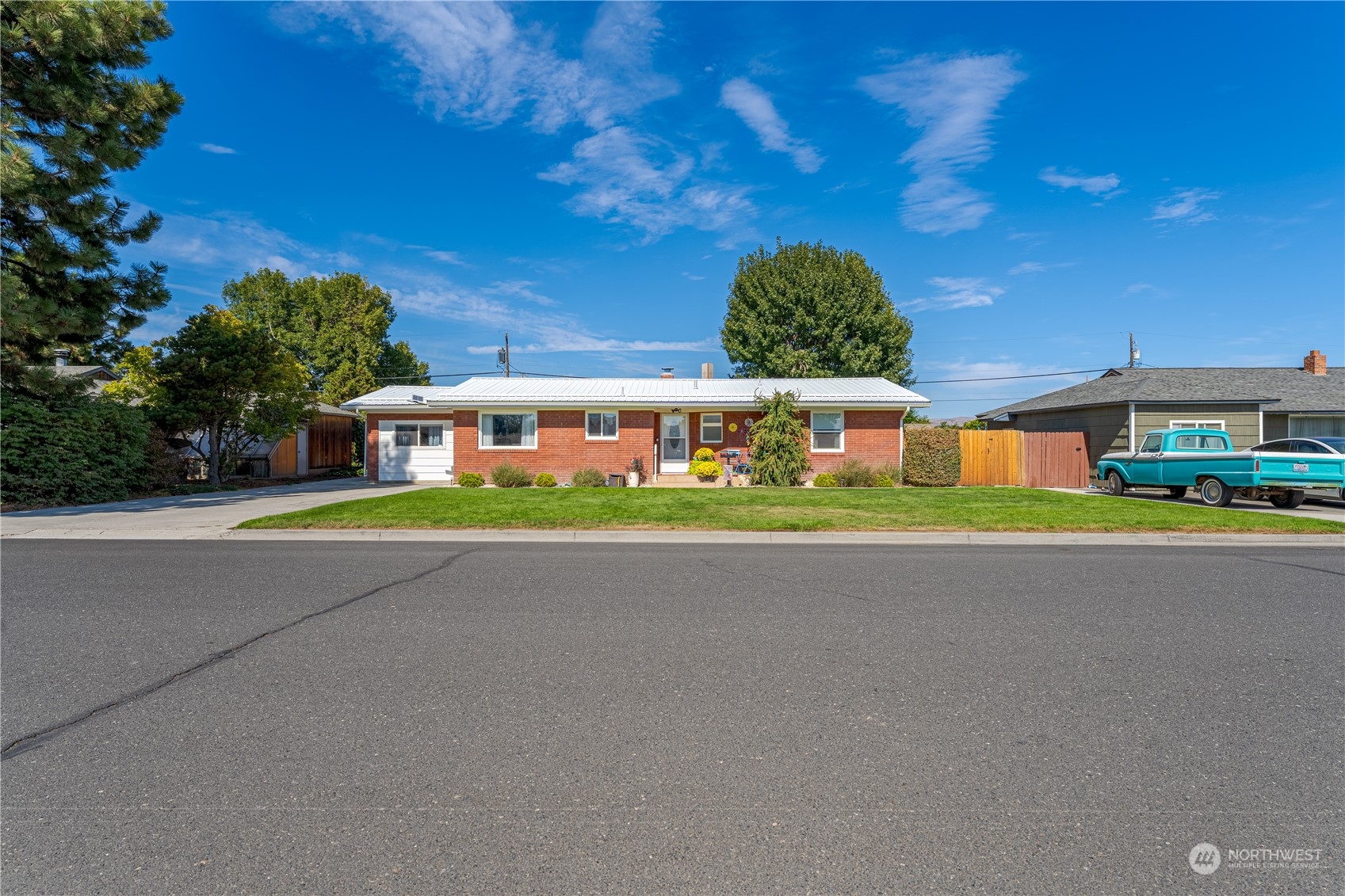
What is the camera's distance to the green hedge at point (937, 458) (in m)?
23.2

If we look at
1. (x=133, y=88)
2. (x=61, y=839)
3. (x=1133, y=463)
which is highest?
(x=133, y=88)

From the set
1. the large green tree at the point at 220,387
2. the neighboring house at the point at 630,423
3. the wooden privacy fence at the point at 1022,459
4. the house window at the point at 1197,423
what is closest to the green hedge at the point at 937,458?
the wooden privacy fence at the point at 1022,459

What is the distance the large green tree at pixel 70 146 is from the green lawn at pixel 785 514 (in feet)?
32.6

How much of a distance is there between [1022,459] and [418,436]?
73.1 ft

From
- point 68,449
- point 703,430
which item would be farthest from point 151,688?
point 703,430

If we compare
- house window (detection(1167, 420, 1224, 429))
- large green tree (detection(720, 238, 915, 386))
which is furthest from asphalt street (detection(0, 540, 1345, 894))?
large green tree (detection(720, 238, 915, 386))

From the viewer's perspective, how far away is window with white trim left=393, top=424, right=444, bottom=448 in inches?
1008

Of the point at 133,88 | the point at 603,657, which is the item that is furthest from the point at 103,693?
the point at 133,88

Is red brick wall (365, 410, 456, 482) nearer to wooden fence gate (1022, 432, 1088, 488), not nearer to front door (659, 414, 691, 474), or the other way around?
front door (659, 414, 691, 474)

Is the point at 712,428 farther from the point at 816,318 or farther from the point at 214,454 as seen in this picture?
the point at 214,454

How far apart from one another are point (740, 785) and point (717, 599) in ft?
12.1

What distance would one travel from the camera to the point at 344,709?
4012 mm

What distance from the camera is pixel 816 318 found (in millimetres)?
34438

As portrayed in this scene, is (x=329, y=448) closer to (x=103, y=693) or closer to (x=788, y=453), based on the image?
(x=788, y=453)
